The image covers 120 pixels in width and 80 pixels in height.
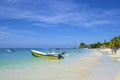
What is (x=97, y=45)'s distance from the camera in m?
164

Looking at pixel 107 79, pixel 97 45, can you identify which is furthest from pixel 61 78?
pixel 97 45

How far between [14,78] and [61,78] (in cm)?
278

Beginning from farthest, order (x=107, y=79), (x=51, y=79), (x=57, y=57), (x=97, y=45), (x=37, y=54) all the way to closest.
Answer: (x=97, y=45), (x=37, y=54), (x=57, y=57), (x=51, y=79), (x=107, y=79)

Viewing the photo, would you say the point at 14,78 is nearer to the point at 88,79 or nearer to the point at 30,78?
the point at 30,78

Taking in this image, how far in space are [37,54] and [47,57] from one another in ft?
13.9

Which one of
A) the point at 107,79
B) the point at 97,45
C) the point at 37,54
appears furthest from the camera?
the point at 97,45

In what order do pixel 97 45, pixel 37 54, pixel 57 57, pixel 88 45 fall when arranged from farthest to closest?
pixel 88 45 → pixel 97 45 → pixel 37 54 → pixel 57 57

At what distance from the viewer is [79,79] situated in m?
12.1

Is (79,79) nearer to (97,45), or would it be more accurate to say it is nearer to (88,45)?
(97,45)

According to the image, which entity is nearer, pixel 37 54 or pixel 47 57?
pixel 47 57

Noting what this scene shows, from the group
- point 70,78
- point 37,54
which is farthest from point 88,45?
point 70,78

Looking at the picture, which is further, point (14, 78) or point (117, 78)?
point (14, 78)

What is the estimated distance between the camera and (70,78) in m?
12.4

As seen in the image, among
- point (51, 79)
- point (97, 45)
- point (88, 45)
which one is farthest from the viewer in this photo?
point (88, 45)
